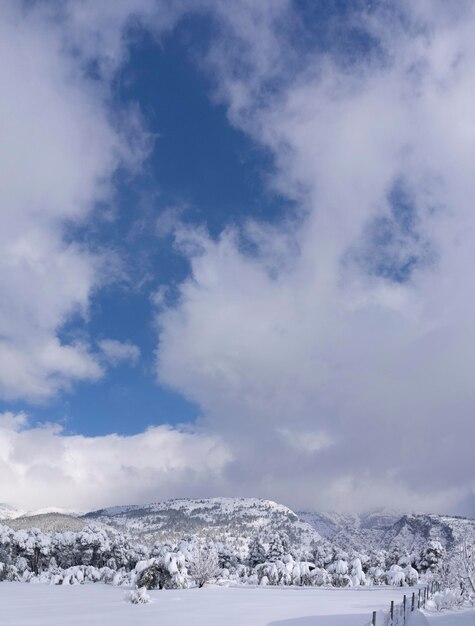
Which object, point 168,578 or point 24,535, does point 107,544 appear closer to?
point 24,535

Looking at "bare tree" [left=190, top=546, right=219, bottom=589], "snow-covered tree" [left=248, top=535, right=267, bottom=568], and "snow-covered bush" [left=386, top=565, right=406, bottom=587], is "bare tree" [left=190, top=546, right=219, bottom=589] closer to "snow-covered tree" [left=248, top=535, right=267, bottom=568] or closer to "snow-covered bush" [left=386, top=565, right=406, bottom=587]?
"snow-covered tree" [left=248, top=535, right=267, bottom=568]

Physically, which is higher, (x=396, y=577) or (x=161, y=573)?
(x=161, y=573)

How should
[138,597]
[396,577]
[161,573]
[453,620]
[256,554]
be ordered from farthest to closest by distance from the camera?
[256,554] < [396,577] < [161,573] < [138,597] < [453,620]

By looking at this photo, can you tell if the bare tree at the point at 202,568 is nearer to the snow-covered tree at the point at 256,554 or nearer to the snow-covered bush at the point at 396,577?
the snow-covered tree at the point at 256,554

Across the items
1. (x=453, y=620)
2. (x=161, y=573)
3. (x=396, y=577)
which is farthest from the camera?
(x=396, y=577)

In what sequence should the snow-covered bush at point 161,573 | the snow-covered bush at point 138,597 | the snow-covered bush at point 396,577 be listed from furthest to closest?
the snow-covered bush at point 396,577 < the snow-covered bush at point 161,573 < the snow-covered bush at point 138,597

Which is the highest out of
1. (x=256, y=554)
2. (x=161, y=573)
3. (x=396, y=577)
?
(x=256, y=554)

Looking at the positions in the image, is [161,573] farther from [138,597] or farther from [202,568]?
[138,597]

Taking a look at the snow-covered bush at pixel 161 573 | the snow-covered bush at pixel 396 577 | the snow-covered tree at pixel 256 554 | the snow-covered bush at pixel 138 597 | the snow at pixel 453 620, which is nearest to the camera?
the snow at pixel 453 620

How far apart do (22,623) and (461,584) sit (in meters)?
49.6

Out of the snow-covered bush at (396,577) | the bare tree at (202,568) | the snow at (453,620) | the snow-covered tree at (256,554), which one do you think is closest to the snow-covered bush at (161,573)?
the bare tree at (202,568)

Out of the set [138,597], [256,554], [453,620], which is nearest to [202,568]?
[138,597]

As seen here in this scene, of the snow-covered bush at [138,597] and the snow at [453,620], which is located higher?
the snow at [453,620]

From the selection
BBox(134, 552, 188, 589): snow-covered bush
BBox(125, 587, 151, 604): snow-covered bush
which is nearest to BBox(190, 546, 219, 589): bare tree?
BBox(134, 552, 188, 589): snow-covered bush
